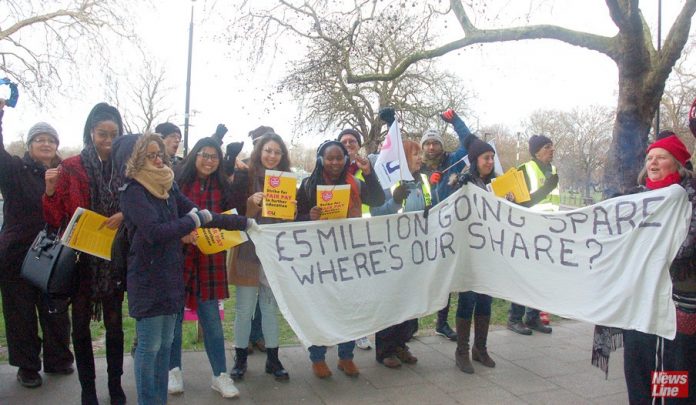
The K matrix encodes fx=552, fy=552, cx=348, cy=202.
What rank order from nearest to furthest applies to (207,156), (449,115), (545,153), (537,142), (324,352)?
(207,156) → (324,352) → (449,115) → (545,153) → (537,142)

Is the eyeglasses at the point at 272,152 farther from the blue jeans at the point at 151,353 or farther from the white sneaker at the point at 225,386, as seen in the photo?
the white sneaker at the point at 225,386

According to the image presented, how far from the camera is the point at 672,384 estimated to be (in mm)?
3047

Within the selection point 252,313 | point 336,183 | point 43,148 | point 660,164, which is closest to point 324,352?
point 252,313

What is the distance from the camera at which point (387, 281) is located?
4.29 meters

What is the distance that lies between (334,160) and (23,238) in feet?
7.80

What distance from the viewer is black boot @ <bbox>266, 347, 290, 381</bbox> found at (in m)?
4.26

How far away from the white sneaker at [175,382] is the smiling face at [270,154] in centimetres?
165

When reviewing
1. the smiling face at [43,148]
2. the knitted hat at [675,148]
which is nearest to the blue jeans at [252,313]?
the smiling face at [43,148]

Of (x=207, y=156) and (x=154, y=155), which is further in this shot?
(x=207, y=156)

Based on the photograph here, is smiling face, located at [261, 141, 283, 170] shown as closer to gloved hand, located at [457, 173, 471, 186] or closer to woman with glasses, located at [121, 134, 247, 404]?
woman with glasses, located at [121, 134, 247, 404]

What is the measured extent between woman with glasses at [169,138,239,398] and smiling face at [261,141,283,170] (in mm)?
352

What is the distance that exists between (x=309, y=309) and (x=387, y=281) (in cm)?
66

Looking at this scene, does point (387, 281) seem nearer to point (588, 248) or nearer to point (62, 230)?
point (588, 248)

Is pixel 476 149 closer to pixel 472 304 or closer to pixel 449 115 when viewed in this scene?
pixel 449 115
